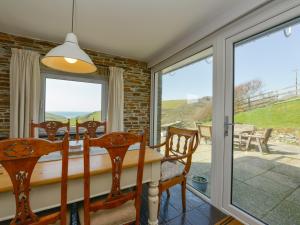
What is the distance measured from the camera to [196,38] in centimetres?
223

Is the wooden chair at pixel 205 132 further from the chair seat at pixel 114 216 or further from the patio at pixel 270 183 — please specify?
the chair seat at pixel 114 216

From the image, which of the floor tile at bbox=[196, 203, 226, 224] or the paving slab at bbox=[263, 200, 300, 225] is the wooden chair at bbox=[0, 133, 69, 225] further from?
the paving slab at bbox=[263, 200, 300, 225]

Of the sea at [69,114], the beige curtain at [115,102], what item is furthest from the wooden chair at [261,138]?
the sea at [69,114]

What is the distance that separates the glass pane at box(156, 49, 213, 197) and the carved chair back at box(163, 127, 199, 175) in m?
0.47

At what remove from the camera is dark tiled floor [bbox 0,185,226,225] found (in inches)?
67.2

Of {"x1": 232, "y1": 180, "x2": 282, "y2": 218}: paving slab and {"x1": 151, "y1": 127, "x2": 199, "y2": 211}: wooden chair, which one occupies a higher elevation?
{"x1": 151, "y1": 127, "x2": 199, "y2": 211}: wooden chair

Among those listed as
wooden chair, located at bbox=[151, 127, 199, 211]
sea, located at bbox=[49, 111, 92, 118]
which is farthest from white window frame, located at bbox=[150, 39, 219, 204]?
sea, located at bbox=[49, 111, 92, 118]

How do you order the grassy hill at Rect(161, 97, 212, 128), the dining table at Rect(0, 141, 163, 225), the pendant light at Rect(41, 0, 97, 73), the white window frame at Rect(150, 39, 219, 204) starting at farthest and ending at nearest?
the grassy hill at Rect(161, 97, 212, 128), the white window frame at Rect(150, 39, 219, 204), the pendant light at Rect(41, 0, 97, 73), the dining table at Rect(0, 141, 163, 225)

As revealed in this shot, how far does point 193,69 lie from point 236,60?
839 millimetres

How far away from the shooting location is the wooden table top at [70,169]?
3.12ft

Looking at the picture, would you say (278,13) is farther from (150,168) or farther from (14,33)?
(14,33)

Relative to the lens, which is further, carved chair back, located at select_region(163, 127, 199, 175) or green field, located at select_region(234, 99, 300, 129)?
carved chair back, located at select_region(163, 127, 199, 175)

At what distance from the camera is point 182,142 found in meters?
2.21

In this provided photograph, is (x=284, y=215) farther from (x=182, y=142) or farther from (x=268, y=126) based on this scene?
(x=182, y=142)
